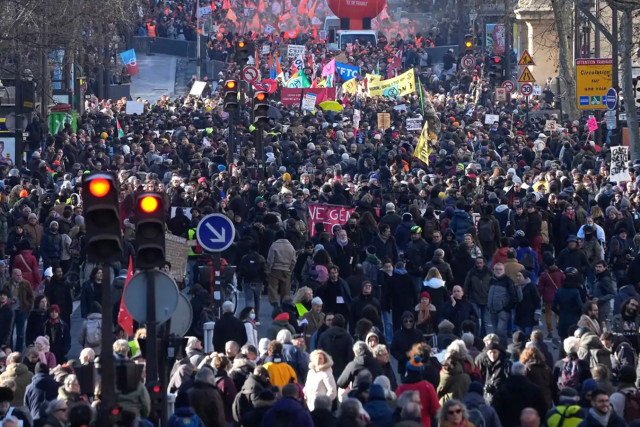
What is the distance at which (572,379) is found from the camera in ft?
50.2

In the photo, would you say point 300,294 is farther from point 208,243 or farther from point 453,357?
point 453,357

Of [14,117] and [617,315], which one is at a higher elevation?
[14,117]

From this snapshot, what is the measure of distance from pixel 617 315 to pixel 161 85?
176ft

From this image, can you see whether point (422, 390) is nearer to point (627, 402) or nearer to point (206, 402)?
point (627, 402)

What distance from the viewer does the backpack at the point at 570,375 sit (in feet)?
50.1

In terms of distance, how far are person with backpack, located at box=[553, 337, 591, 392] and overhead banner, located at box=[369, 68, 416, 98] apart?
107ft

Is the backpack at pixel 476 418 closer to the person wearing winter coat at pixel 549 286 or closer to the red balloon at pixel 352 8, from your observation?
the person wearing winter coat at pixel 549 286

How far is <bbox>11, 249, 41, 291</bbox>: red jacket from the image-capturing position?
861 inches

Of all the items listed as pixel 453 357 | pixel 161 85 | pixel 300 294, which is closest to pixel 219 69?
pixel 161 85

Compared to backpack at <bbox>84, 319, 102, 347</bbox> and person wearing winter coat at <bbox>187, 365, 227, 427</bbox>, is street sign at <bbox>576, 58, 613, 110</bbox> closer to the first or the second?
backpack at <bbox>84, 319, 102, 347</bbox>

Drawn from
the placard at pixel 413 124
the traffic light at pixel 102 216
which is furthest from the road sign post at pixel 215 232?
the placard at pixel 413 124

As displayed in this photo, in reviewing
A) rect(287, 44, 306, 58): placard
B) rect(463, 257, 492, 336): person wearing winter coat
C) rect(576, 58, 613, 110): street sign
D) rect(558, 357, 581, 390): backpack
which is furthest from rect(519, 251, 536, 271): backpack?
rect(287, 44, 306, 58): placard

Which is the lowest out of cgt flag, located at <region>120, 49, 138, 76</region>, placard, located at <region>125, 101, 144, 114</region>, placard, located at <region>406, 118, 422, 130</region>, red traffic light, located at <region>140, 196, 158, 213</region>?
red traffic light, located at <region>140, 196, 158, 213</region>

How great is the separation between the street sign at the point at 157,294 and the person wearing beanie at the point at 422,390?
208 cm
